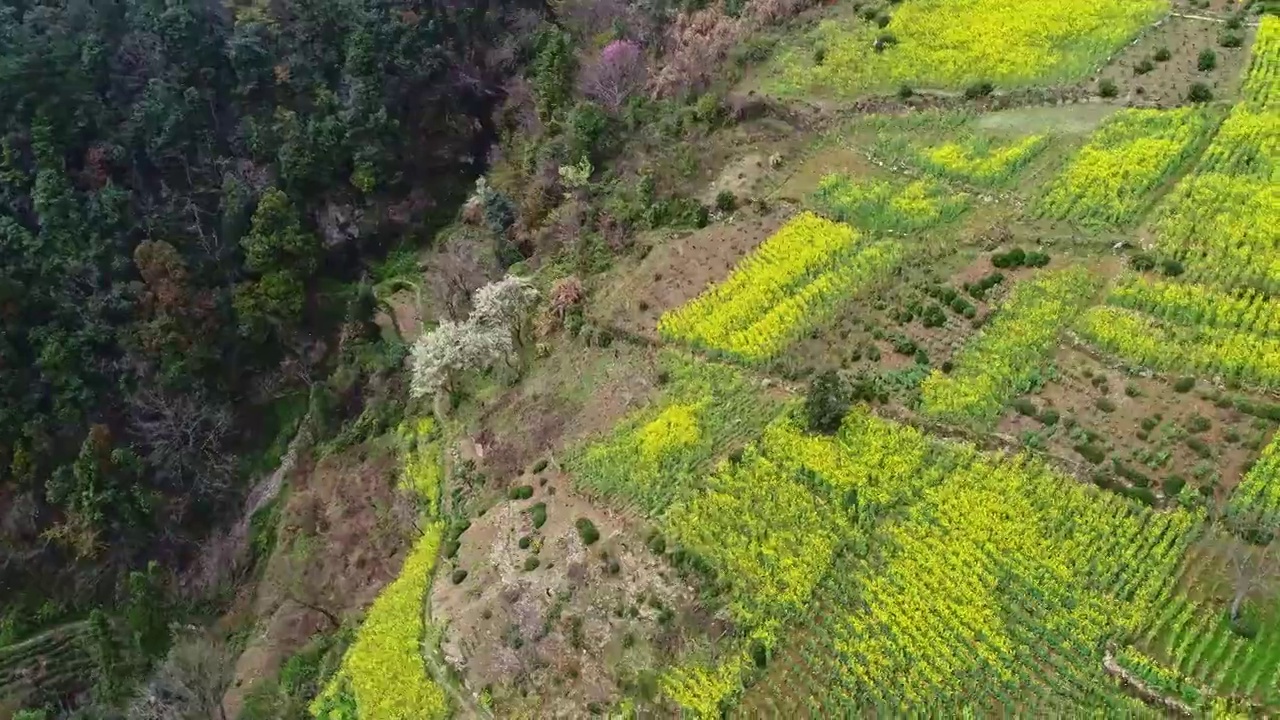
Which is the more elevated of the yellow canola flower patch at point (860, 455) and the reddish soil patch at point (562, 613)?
the yellow canola flower patch at point (860, 455)

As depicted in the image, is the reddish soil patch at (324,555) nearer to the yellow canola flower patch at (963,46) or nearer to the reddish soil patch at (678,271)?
the reddish soil patch at (678,271)

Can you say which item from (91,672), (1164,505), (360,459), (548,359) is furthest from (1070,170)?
A: (91,672)

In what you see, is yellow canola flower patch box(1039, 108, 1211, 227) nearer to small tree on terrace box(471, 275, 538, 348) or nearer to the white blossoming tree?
small tree on terrace box(471, 275, 538, 348)

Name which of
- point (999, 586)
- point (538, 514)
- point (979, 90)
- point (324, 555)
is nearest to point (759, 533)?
point (999, 586)

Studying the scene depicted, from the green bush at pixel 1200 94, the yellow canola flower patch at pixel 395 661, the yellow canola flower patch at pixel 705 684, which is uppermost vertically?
the green bush at pixel 1200 94

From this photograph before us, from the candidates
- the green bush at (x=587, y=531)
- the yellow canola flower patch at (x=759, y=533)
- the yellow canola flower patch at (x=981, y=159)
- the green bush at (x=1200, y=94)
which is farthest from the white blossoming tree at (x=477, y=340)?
the green bush at (x=1200, y=94)
